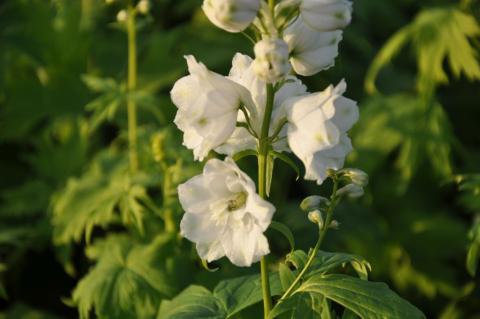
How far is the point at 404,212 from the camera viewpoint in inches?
203

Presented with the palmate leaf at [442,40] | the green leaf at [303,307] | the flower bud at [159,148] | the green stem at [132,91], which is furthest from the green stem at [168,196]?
the palmate leaf at [442,40]

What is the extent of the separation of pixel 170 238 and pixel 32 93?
6.10 ft

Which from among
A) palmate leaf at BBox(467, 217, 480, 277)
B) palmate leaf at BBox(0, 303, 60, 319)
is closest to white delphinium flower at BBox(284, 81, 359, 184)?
palmate leaf at BBox(467, 217, 480, 277)

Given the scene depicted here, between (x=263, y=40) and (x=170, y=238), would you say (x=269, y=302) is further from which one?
(x=170, y=238)

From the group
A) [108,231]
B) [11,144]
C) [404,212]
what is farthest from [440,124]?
[11,144]

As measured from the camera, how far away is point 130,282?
3217mm

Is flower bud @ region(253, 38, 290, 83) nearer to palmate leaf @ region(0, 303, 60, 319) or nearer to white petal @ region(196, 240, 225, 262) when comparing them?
white petal @ region(196, 240, 225, 262)

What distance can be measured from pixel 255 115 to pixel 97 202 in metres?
1.58

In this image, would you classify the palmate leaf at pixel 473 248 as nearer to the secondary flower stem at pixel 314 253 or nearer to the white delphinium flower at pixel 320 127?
the secondary flower stem at pixel 314 253

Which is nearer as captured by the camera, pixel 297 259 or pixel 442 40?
pixel 297 259

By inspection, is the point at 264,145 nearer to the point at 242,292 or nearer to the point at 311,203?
the point at 311,203

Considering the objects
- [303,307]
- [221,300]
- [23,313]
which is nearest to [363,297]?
[303,307]

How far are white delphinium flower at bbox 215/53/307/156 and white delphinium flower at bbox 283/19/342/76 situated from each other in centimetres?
6

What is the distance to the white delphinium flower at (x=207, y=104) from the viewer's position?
2.12m
